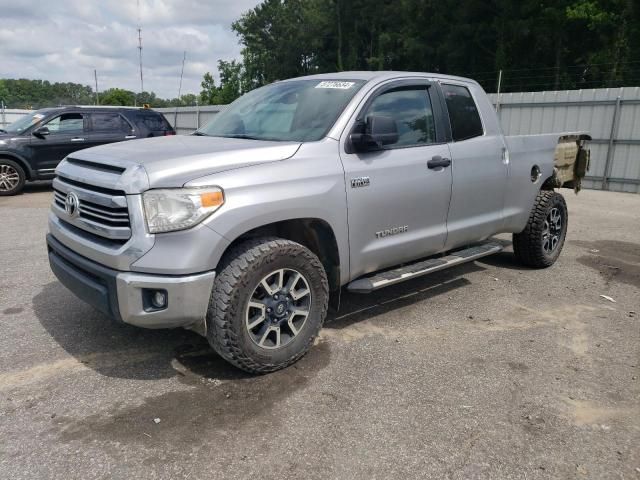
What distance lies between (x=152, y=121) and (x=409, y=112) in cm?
923

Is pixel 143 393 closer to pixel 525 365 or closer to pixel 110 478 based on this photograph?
pixel 110 478

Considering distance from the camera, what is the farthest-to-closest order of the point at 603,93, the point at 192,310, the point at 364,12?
the point at 364,12 → the point at 603,93 → the point at 192,310

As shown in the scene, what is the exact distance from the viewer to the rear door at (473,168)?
4473 millimetres

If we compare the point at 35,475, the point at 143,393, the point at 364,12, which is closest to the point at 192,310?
the point at 143,393

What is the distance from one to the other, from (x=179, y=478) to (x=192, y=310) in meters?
0.87

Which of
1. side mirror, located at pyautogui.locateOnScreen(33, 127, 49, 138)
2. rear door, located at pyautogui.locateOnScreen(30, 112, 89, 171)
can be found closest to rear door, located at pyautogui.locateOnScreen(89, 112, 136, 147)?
rear door, located at pyautogui.locateOnScreen(30, 112, 89, 171)

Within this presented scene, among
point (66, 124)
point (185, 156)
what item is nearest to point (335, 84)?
point (185, 156)

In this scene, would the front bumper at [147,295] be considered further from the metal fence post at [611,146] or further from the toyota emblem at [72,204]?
the metal fence post at [611,146]

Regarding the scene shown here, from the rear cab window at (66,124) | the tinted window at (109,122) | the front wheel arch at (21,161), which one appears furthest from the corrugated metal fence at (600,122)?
the front wheel arch at (21,161)

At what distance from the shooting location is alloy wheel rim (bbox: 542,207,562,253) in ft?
18.8

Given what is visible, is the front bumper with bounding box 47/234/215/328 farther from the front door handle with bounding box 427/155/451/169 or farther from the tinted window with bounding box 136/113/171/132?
the tinted window with bounding box 136/113/171/132

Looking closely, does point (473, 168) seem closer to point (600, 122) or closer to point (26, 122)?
point (26, 122)

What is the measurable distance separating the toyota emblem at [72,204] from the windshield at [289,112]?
1240 millimetres

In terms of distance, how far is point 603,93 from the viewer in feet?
41.8
